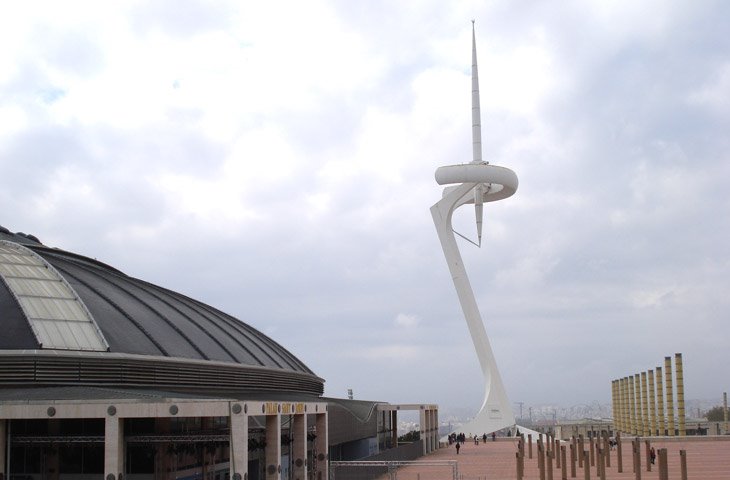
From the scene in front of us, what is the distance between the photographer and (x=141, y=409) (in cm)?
2791

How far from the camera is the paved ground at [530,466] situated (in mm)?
50781

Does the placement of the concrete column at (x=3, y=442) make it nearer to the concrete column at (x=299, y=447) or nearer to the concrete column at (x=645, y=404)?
the concrete column at (x=299, y=447)

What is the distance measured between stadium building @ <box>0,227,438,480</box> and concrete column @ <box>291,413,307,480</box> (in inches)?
1.9

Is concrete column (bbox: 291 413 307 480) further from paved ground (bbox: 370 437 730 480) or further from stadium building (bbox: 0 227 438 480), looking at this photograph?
paved ground (bbox: 370 437 730 480)

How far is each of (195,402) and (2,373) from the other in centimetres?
686

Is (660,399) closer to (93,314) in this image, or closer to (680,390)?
(680,390)

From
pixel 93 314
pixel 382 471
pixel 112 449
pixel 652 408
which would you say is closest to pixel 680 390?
pixel 652 408

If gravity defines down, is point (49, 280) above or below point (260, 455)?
above

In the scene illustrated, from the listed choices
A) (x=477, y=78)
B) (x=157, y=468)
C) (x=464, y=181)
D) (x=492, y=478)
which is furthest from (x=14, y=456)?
(x=477, y=78)

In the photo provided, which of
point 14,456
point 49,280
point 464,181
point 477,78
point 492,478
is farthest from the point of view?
point 477,78

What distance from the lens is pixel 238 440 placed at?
29.2 m

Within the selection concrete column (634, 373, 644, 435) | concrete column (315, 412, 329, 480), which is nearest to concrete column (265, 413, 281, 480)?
concrete column (315, 412, 329, 480)

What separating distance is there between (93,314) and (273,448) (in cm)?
796

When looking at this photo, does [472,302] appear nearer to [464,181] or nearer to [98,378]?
[464,181]
